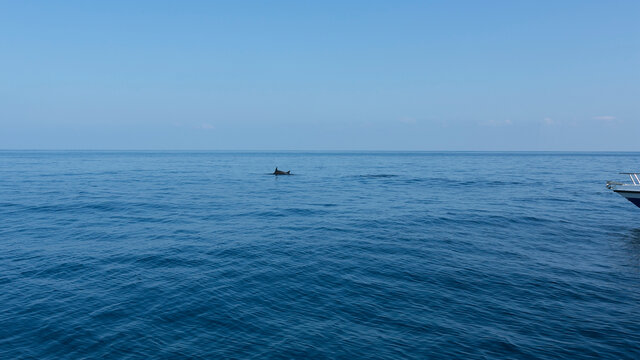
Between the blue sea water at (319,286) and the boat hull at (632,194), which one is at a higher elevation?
the boat hull at (632,194)

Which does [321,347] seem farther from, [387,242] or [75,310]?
[387,242]

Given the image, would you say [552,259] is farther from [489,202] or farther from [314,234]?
[489,202]

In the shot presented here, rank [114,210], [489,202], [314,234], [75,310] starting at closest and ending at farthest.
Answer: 1. [75,310]
2. [314,234]
3. [114,210]
4. [489,202]

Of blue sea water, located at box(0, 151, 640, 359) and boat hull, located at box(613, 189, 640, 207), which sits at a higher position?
boat hull, located at box(613, 189, 640, 207)

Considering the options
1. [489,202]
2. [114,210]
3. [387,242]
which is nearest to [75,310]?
[387,242]

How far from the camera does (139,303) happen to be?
14.5m

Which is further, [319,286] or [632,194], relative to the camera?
[632,194]

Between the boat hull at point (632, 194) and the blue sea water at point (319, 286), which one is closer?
the blue sea water at point (319, 286)

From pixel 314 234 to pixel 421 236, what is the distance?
7.84 metres

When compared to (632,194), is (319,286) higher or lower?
lower

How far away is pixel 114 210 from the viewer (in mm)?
36781

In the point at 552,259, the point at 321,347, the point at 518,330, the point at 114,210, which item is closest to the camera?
the point at 321,347

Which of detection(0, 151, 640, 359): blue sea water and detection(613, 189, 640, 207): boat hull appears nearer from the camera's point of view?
detection(0, 151, 640, 359): blue sea water

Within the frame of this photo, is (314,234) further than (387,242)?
Yes
